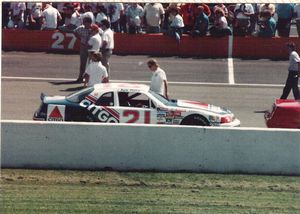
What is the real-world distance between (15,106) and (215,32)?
31.9 ft

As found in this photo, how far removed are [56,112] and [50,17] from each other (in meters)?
12.1

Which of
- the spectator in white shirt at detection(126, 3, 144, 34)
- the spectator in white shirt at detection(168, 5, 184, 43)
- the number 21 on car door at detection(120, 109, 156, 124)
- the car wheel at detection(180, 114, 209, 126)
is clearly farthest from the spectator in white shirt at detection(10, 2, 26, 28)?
the car wheel at detection(180, 114, 209, 126)

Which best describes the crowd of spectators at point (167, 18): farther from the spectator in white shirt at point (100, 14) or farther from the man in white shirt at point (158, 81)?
the man in white shirt at point (158, 81)

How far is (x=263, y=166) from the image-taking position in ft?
45.3

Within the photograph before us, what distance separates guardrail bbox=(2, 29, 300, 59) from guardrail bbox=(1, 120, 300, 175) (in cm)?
1352

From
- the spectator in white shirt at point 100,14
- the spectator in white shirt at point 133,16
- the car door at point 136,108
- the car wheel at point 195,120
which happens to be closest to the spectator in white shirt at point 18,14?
the spectator in white shirt at point 100,14

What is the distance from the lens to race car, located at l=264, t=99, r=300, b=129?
1578cm

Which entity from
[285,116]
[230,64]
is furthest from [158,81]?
[230,64]

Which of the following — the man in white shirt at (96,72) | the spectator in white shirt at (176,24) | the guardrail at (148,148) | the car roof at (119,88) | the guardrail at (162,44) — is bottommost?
the guardrail at (148,148)

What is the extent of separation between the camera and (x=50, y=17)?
1076 inches

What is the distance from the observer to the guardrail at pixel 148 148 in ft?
45.1

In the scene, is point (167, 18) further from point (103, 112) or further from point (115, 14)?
point (103, 112)

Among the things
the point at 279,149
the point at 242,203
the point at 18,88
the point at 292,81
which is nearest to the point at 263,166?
the point at 279,149

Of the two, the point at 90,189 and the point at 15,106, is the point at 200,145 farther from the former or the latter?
the point at 15,106
